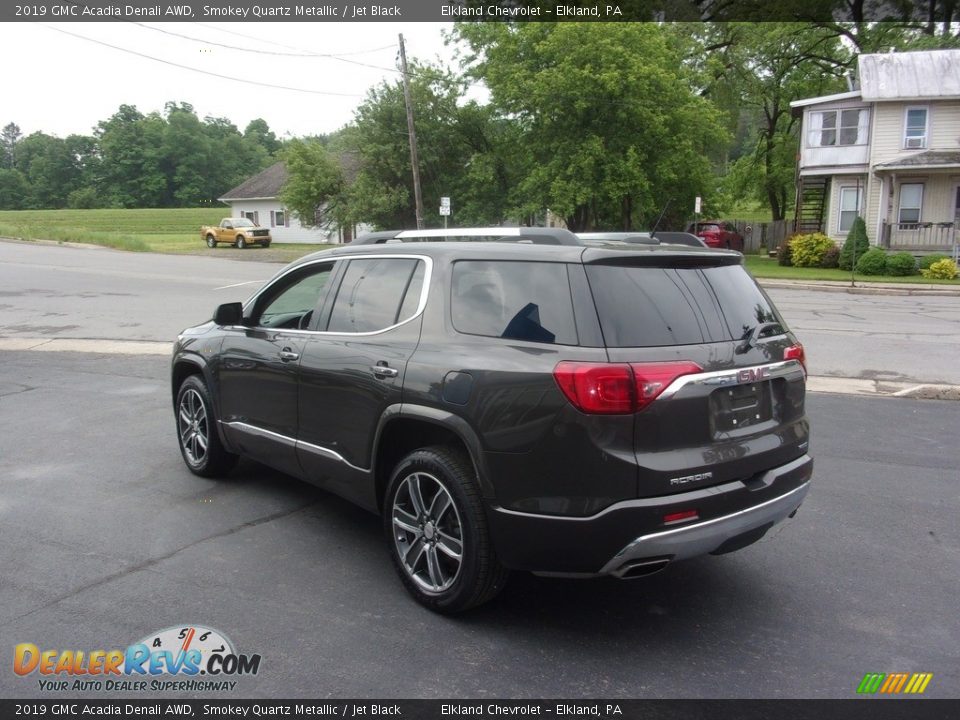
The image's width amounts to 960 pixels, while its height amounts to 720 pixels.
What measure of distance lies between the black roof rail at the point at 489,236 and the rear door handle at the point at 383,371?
901 mm

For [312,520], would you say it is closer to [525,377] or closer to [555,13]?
[525,377]

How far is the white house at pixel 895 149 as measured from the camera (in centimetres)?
3050

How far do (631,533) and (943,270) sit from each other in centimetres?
2850

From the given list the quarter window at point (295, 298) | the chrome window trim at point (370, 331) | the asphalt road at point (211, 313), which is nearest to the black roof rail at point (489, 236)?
the chrome window trim at point (370, 331)

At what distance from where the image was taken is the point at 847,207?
1307 inches

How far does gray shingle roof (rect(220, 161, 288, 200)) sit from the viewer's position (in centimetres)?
5341

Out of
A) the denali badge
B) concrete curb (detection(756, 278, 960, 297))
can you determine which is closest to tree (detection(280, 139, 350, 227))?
concrete curb (detection(756, 278, 960, 297))

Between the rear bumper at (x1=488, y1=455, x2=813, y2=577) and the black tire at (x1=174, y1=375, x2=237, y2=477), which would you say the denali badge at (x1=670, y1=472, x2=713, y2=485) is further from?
the black tire at (x1=174, y1=375, x2=237, y2=477)

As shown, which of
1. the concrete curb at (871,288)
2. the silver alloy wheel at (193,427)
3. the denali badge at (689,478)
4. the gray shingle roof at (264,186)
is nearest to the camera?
the denali badge at (689,478)

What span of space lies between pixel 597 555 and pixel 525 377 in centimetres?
81

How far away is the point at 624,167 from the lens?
31.3m

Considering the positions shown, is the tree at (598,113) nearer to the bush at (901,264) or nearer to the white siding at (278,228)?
the bush at (901,264)

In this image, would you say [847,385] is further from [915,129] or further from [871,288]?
[915,129]

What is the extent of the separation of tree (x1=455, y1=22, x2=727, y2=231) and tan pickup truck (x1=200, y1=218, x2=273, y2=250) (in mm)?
16172
